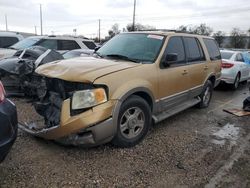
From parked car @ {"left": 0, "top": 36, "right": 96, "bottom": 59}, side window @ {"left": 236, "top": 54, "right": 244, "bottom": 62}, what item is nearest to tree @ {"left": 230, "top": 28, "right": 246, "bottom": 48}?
side window @ {"left": 236, "top": 54, "right": 244, "bottom": 62}

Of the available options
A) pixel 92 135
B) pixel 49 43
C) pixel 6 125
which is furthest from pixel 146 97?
pixel 49 43

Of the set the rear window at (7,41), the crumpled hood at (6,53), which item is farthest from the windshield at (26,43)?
the rear window at (7,41)

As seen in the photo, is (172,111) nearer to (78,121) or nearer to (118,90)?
(118,90)

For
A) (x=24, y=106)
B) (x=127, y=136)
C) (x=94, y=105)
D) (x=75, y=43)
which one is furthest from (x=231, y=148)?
(x=75, y=43)

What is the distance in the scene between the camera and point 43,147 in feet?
14.2

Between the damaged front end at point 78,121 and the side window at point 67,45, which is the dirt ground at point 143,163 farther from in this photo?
the side window at point 67,45

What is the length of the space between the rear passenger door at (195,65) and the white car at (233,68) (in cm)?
412

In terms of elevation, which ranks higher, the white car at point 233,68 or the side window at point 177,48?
the side window at point 177,48

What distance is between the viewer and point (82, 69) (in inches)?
161

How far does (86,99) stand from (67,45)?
834 cm

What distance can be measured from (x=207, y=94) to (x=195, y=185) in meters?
4.08

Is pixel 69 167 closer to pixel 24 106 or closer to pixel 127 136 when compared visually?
pixel 127 136

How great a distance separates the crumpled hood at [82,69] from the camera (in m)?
3.92

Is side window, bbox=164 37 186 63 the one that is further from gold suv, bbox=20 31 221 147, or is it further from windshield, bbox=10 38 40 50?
windshield, bbox=10 38 40 50
